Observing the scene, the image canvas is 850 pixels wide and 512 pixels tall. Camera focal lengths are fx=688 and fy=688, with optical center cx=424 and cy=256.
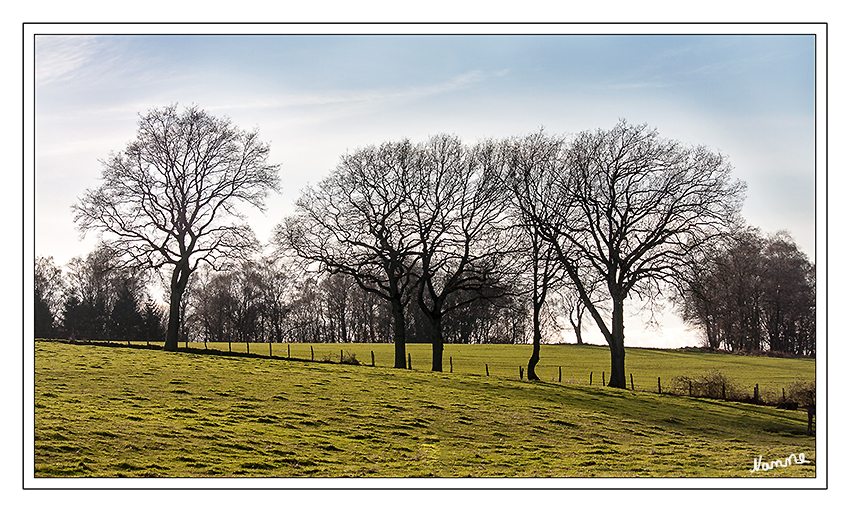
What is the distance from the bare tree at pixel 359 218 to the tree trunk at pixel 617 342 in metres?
11.3

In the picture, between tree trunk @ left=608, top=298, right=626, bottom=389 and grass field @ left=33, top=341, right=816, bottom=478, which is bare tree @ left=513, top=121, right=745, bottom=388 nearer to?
tree trunk @ left=608, top=298, right=626, bottom=389

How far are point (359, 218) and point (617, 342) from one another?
15461 millimetres

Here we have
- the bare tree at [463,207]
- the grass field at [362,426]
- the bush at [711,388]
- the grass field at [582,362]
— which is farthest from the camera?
the grass field at [582,362]

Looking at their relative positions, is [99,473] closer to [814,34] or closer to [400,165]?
[814,34]

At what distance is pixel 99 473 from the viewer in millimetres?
13648

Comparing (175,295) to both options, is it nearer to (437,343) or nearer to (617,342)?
(437,343)

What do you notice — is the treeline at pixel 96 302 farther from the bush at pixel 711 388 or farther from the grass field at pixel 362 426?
the bush at pixel 711 388

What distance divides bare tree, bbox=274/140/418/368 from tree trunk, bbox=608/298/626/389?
11.3 meters

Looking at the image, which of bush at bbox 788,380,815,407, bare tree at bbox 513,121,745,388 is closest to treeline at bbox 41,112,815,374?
bare tree at bbox 513,121,745,388

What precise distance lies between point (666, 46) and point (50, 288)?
43997 millimetres

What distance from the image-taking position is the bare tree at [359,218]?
125ft
